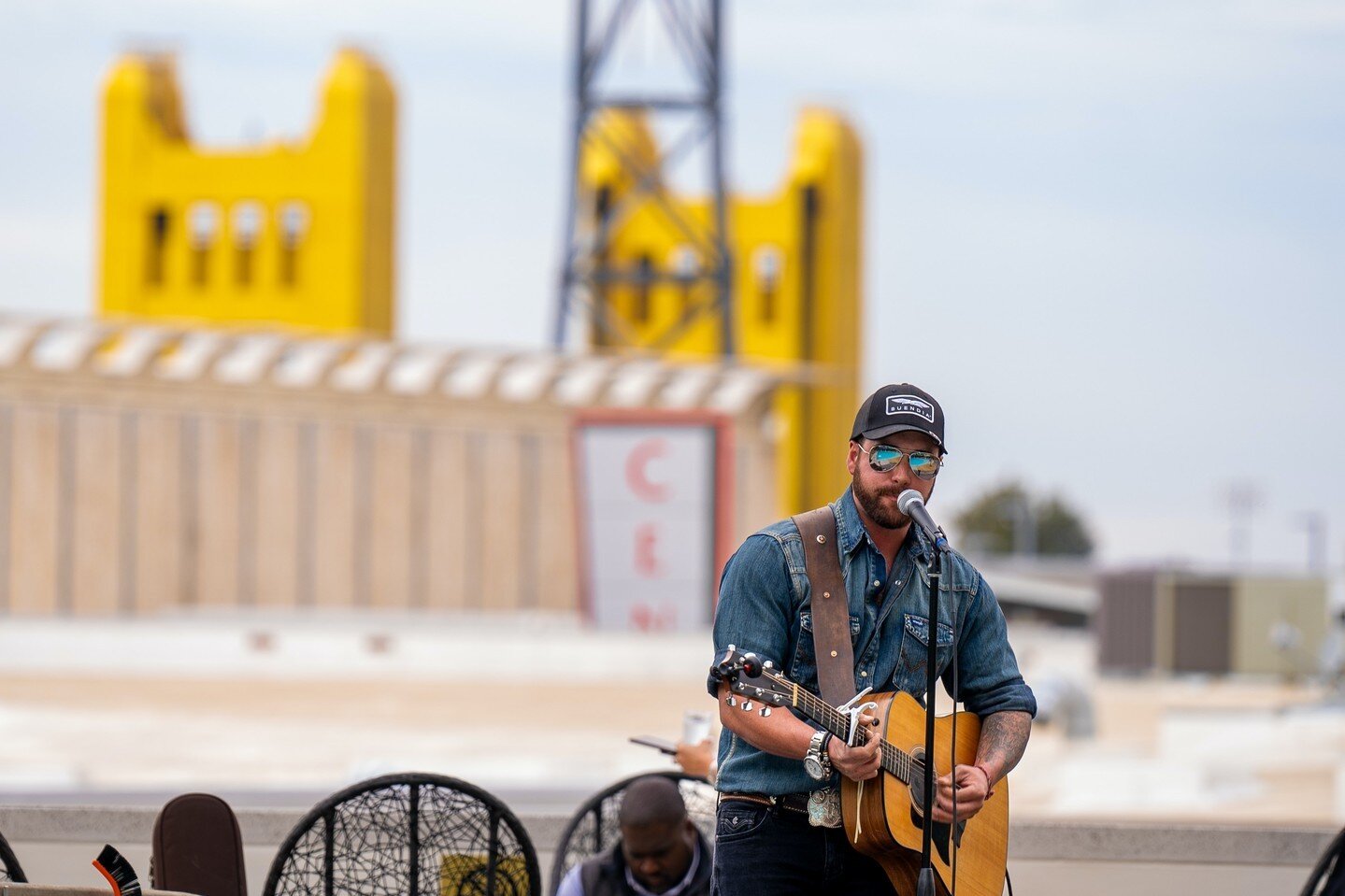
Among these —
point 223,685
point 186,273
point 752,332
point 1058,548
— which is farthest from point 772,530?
A: point 1058,548

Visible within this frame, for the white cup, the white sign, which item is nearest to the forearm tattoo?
the white cup

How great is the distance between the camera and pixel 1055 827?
650 centimetres

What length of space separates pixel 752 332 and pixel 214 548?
19.9 metres

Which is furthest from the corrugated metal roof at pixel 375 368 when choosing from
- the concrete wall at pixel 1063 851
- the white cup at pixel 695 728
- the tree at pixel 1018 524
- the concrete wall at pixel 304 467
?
the tree at pixel 1018 524

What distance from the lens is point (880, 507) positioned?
4.22m

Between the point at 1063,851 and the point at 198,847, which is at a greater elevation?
the point at 198,847

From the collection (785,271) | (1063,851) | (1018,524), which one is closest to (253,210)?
(785,271)

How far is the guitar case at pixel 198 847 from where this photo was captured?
4.76 m

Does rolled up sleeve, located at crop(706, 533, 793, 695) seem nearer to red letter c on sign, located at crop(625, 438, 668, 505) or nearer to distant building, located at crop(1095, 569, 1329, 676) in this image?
red letter c on sign, located at crop(625, 438, 668, 505)

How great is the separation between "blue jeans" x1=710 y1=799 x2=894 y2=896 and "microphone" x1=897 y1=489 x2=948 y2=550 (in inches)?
24.0

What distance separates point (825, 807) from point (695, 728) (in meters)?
1.37

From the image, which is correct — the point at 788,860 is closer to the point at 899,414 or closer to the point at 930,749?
the point at 930,749

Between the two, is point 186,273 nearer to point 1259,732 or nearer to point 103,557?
point 103,557

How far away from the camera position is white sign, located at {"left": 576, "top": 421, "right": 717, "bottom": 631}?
26.1 metres
